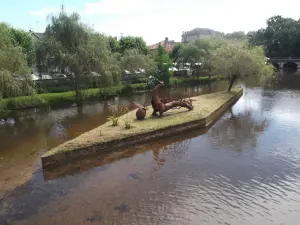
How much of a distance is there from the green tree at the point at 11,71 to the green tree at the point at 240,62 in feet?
61.3

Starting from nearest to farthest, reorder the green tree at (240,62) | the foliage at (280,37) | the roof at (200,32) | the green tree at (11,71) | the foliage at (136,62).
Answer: the green tree at (11,71) < the green tree at (240,62) < the foliage at (136,62) < the foliage at (280,37) < the roof at (200,32)

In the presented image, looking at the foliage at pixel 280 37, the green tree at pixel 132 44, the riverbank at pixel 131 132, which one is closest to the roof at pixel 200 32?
the foliage at pixel 280 37

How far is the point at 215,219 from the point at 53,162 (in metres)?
7.44

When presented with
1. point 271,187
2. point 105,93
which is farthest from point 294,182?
point 105,93

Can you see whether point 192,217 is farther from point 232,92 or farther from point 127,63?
point 127,63

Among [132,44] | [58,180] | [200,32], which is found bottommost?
[58,180]

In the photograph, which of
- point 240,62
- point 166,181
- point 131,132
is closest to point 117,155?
point 131,132

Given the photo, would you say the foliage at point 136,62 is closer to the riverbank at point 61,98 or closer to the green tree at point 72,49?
the riverbank at point 61,98

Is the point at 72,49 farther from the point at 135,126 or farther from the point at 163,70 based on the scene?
the point at 163,70

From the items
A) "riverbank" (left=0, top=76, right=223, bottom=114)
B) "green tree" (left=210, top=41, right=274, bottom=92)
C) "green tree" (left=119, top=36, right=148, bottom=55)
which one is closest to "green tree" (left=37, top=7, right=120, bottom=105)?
"riverbank" (left=0, top=76, right=223, bottom=114)

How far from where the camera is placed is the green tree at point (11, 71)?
17891 millimetres

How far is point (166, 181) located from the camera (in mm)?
11125

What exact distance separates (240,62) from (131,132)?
17548 mm

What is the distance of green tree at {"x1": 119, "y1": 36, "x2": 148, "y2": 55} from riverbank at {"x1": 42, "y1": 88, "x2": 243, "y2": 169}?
1178 inches
